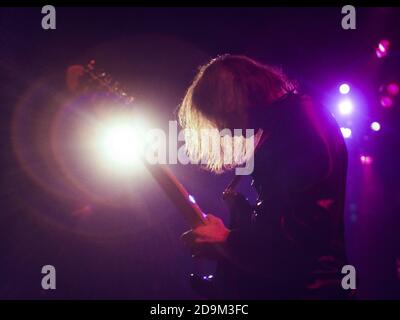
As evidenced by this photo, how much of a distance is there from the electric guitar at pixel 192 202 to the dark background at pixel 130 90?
124 cm

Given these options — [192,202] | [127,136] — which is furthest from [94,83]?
[192,202]

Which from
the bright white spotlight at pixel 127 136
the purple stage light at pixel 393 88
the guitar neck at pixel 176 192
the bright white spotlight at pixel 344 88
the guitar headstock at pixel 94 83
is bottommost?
the guitar neck at pixel 176 192

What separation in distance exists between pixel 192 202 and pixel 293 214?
0.79 meters

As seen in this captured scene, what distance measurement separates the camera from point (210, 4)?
431 centimetres

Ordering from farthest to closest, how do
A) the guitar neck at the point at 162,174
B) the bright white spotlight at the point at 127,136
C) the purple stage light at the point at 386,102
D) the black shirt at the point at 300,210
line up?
the purple stage light at the point at 386,102 → the bright white spotlight at the point at 127,136 → the guitar neck at the point at 162,174 → the black shirt at the point at 300,210

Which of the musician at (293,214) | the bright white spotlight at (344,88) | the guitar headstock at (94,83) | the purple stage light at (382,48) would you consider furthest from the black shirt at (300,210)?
the bright white spotlight at (344,88)

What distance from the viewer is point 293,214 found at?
156 centimetres

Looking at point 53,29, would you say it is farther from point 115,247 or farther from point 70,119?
point 115,247

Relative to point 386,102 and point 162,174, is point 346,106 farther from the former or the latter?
point 162,174

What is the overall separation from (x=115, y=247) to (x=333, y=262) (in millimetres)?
3231

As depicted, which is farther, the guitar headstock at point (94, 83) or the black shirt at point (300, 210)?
the guitar headstock at point (94, 83)

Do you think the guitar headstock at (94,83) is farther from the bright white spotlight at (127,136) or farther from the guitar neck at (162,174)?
the bright white spotlight at (127,136)

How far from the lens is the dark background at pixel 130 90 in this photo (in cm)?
392

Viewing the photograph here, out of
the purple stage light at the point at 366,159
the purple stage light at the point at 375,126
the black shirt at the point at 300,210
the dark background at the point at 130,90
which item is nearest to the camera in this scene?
the black shirt at the point at 300,210
